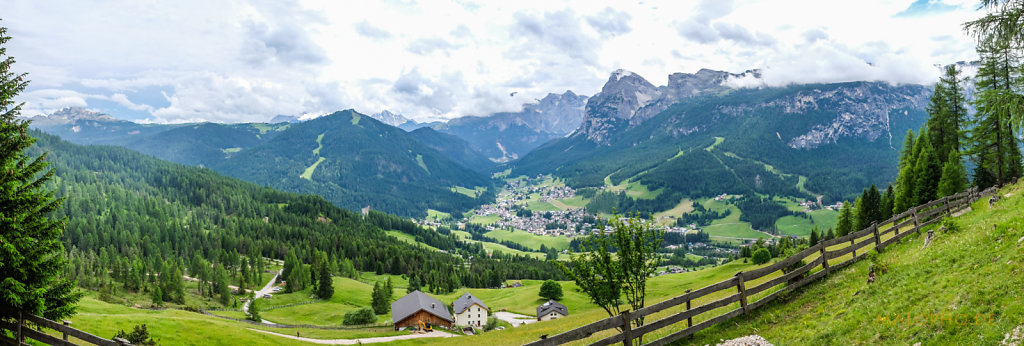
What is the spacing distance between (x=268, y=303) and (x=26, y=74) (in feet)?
307

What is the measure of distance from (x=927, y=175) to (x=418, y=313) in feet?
247

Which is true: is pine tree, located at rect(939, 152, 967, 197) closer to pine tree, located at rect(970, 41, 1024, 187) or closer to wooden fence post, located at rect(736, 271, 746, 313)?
pine tree, located at rect(970, 41, 1024, 187)

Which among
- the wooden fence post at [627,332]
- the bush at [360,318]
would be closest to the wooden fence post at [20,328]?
the wooden fence post at [627,332]

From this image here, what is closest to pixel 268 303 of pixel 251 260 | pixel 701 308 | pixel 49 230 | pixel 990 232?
pixel 251 260

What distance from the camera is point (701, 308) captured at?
16844 mm

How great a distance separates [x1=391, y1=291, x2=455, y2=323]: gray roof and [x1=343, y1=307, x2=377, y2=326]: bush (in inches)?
209

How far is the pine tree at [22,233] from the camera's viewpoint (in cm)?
1994

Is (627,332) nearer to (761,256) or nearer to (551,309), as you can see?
(551,309)

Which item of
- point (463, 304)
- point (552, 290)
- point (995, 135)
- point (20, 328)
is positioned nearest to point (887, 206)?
point (995, 135)

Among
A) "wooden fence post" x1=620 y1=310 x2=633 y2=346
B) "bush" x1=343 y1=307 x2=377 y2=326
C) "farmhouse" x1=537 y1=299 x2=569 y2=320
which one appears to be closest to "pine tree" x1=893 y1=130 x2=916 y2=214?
"farmhouse" x1=537 y1=299 x2=569 y2=320

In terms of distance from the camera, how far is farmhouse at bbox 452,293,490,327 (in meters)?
82.3

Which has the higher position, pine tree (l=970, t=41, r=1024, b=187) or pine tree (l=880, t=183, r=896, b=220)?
pine tree (l=970, t=41, r=1024, b=187)

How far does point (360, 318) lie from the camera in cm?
8019

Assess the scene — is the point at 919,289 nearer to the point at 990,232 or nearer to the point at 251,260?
the point at 990,232
